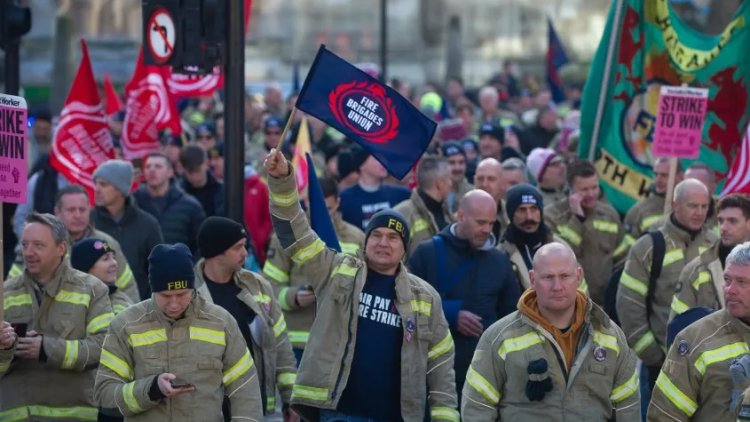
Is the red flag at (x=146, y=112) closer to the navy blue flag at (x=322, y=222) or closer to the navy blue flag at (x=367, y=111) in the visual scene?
the navy blue flag at (x=322, y=222)

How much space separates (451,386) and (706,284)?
5.63ft

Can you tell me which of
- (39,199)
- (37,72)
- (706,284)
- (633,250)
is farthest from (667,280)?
(37,72)

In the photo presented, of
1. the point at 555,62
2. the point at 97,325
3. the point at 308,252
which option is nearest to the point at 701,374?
the point at 308,252

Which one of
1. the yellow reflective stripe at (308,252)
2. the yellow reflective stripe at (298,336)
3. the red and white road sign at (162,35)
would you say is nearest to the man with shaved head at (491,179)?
the yellow reflective stripe at (298,336)

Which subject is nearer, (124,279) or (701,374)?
(701,374)

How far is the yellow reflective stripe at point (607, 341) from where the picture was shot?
7.58 meters

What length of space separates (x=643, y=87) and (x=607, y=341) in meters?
6.62

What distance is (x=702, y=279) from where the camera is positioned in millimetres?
9367

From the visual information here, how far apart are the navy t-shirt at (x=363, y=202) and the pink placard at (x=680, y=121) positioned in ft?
6.93

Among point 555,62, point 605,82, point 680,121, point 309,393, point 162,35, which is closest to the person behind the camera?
point 309,393

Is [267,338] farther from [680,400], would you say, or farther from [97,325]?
[680,400]

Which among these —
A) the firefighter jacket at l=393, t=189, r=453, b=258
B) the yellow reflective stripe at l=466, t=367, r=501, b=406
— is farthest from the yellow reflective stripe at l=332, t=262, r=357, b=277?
the firefighter jacket at l=393, t=189, r=453, b=258

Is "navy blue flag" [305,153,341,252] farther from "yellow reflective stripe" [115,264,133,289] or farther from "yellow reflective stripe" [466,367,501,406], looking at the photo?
"yellow reflective stripe" [466,367,501,406]

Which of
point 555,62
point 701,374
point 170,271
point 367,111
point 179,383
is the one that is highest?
point 367,111
